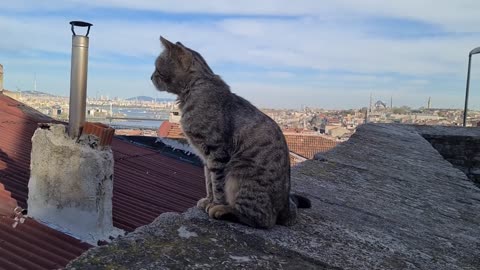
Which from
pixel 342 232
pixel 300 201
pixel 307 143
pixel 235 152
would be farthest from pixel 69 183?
pixel 307 143

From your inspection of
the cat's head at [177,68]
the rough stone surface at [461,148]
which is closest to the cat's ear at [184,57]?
the cat's head at [177,68]

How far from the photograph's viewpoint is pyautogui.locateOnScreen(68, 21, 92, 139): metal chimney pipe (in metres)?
3.73

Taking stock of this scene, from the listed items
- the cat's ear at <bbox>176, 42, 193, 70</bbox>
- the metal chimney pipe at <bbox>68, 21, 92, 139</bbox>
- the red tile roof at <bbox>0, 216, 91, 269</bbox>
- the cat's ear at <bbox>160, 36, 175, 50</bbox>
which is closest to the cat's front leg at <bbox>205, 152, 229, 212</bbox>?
the cat's ear at <bbox>176, 42, 193, 70</bbox>

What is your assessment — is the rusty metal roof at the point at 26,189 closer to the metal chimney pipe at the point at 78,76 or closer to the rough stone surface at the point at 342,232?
the metal chimney pipe at the point at 78,76

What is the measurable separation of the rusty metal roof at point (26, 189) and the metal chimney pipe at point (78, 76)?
913 millimetres

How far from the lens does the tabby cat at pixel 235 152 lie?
8.36ft

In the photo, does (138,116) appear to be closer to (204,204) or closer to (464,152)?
(464,152)

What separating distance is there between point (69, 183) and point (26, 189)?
122 cm

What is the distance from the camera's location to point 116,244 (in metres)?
1.78

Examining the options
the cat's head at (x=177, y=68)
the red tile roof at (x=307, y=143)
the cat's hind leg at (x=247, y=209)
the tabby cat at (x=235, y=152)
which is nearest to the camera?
the cat's hind leg at (x=247, y=209)

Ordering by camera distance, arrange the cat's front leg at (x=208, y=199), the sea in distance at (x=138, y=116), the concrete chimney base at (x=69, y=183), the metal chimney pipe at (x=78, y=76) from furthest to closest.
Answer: the sea in distance at (x=138, y=116) → the metal chimney pipe at (x=78, y=76) → the concrete chimney base at (x=69, y=183) → the cat's front leg at (x=208, y=199)

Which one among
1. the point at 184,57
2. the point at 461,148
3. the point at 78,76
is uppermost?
the point at 184,57

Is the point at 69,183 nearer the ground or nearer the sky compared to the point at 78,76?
nearer the ground

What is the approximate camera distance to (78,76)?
3752mm
